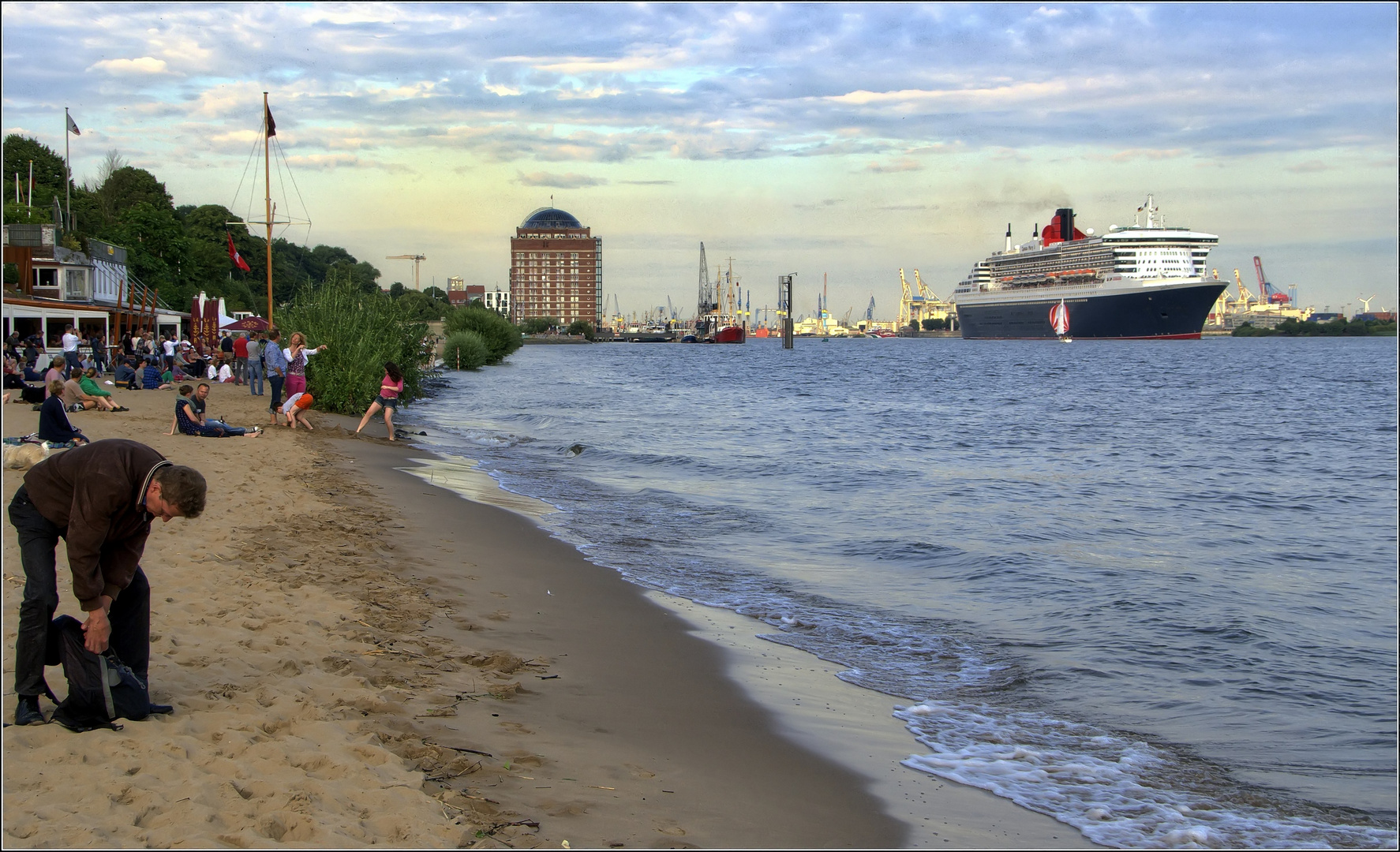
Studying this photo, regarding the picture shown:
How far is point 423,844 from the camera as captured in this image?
12.8ft

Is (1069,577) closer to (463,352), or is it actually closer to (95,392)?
(95,392)

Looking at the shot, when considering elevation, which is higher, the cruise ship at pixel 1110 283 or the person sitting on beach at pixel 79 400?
the cruise ship at pixel 1110 283

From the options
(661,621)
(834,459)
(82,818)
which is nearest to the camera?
(82,818)

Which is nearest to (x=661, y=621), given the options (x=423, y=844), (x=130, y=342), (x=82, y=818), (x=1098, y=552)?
(x=423, y=844)

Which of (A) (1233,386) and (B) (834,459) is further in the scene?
(A) (1233,386)

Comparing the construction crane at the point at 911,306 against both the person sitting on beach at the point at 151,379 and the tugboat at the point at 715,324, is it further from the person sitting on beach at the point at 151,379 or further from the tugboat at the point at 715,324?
the person sitting on beach at the point at 151,379

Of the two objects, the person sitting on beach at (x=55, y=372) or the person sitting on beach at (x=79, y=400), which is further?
the person sitting on beach at (x=79, y=400)

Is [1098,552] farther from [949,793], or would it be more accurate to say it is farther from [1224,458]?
[1224,458]

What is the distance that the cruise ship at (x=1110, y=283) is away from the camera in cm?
9931

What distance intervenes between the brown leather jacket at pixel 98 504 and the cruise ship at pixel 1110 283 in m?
105

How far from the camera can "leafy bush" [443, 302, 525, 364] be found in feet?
238

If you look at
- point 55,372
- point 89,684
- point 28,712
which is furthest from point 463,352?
point 89,684

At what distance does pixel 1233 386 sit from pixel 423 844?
5229cm

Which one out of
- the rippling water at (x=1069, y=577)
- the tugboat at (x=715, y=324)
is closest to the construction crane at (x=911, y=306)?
the tugboat at (x=715, y=324)
